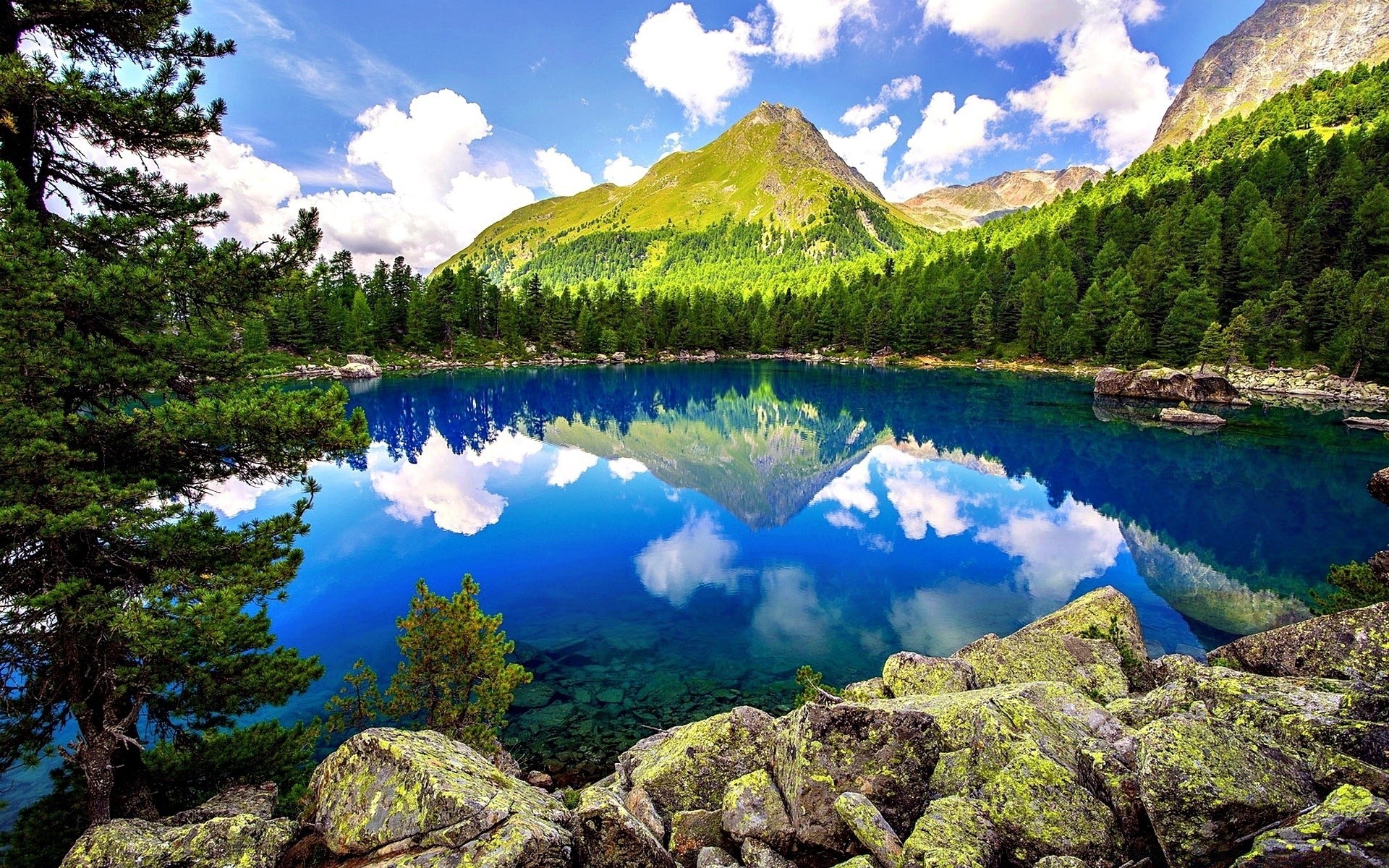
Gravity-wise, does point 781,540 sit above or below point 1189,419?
below

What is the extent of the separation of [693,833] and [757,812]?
82 cm

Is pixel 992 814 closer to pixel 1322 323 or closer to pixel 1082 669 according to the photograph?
pixel 1082 669

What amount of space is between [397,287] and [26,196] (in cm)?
12404

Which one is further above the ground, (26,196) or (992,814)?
(26,196)

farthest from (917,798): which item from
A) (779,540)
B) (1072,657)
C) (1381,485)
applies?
(779,540)

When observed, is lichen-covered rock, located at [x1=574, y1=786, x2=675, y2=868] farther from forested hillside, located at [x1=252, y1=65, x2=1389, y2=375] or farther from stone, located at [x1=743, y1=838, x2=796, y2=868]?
forested hillside, located at [x1=252, y1=65, x2=1389, y2=375]

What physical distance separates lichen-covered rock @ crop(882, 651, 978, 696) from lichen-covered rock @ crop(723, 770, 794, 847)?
4180 millimetres

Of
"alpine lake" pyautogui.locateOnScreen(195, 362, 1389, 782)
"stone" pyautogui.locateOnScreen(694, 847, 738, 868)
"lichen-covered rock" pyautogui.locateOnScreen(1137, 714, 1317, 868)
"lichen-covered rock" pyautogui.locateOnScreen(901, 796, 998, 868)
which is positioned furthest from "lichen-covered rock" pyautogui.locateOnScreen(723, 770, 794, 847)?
"alpine lake" pyautogui.locateOnScreen(195, 362, 1389, 782)

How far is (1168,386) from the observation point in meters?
63.8

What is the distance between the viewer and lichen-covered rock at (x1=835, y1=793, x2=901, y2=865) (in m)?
5.26

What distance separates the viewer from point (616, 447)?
47781mm

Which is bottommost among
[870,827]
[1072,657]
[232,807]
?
[1072,657]

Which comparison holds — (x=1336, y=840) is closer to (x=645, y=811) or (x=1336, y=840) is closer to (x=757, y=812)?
(x=757, y=812)

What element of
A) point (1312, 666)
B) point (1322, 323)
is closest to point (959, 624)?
point (1312, 666)
